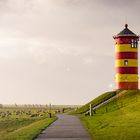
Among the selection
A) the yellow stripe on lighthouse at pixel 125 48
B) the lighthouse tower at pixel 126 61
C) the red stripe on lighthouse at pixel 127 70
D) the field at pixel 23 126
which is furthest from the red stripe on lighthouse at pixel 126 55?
the field at pixel 23 126

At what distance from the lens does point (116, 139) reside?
27.5 m

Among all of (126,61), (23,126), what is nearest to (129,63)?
(126,61)

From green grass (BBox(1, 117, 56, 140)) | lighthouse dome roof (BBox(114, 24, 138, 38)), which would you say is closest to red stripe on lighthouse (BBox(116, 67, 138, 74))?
lighthouse dome roof (BBox(114, 24, 138, 38))

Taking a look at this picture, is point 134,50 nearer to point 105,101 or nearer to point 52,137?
point 105,101

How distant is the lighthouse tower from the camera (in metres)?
70.7

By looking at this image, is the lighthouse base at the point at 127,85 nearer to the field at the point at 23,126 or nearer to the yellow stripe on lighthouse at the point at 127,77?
the yellow stripe on lighthouse at the point at 127,77

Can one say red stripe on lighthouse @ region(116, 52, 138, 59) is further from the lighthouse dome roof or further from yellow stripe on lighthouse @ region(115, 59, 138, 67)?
the lighthouse dome roof

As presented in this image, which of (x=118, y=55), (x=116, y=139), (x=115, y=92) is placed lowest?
(x=116, y=139)

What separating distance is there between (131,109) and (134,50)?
19154 millimetres

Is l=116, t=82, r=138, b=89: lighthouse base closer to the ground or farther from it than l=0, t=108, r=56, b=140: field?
farther from it

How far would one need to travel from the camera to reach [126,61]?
7081 centimetres

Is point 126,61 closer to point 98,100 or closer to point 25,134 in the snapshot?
point 98,100

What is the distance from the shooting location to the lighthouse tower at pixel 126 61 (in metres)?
70.7

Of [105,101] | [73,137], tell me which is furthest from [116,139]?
[105,101]
